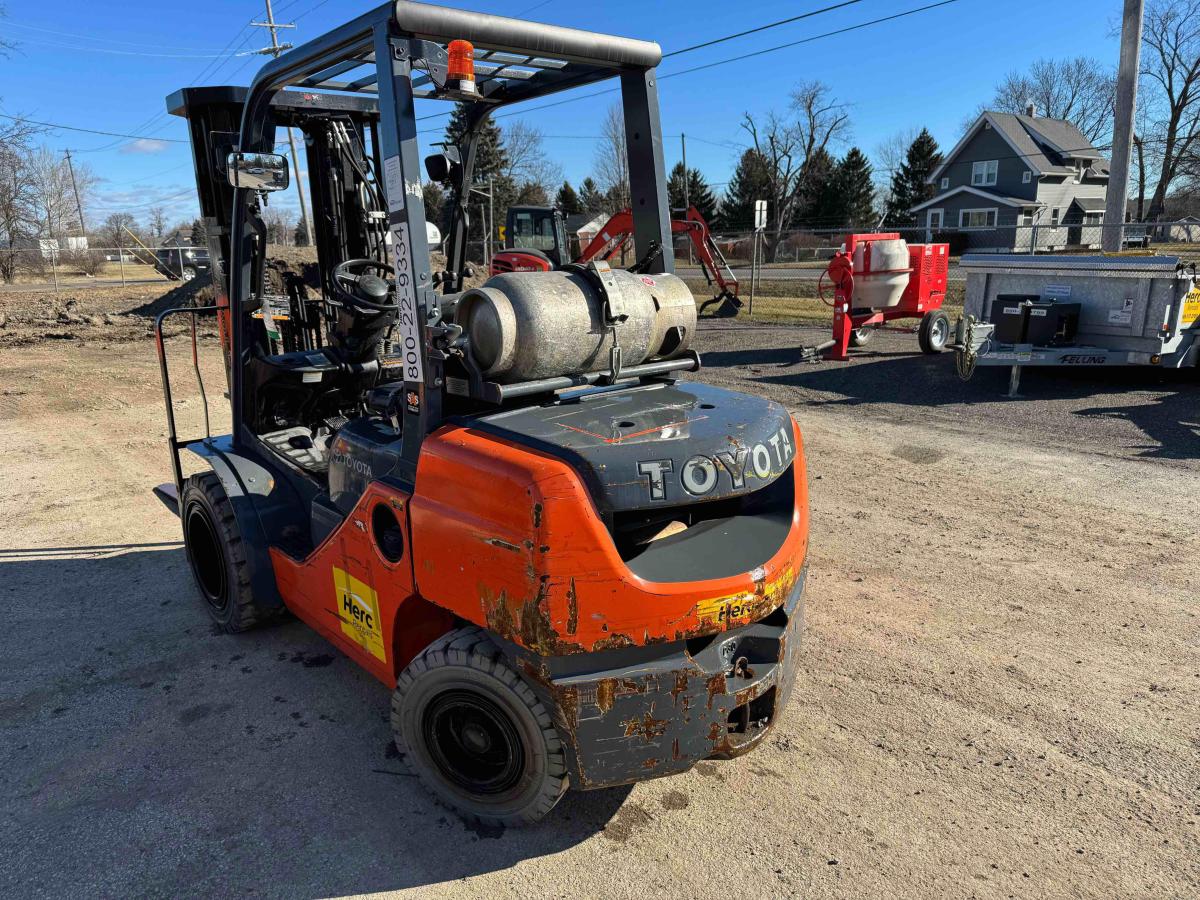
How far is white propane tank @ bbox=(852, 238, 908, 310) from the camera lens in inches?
497

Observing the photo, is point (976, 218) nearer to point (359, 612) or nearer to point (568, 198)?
point (568, 198)

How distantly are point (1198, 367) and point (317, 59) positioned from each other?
10.9 metres

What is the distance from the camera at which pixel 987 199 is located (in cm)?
4372

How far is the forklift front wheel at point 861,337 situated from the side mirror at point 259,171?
11684 millimetres

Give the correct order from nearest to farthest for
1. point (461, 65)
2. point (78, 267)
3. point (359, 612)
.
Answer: point (461, 65) → point (359, 612) → point (78, 267)

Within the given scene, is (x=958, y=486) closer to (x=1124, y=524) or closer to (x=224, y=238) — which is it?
(x=1124, y=524)

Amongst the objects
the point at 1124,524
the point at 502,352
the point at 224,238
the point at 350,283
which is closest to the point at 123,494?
the point at 224,238

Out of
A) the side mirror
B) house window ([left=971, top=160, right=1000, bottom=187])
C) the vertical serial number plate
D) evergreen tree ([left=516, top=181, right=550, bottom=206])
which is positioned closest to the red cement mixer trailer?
the side mirror

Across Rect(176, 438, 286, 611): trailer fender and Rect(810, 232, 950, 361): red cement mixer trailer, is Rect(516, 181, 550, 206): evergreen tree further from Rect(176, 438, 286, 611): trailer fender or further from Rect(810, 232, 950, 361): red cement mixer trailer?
Rect(176, 438, 286, 611): trailer fender

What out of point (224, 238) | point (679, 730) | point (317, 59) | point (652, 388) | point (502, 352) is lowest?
point (679, 730)

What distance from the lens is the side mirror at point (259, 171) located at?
11.1 feet

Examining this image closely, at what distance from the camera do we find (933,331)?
1270cm

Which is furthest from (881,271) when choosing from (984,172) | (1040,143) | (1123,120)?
(1040,143)

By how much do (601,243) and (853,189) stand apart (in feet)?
137
